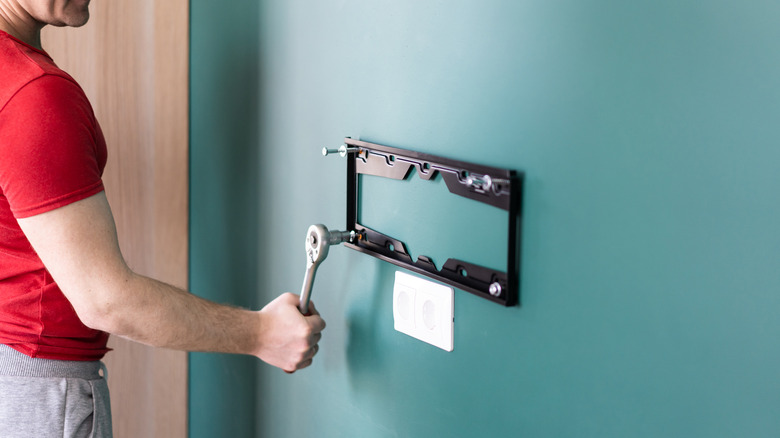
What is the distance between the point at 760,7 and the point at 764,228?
17cm

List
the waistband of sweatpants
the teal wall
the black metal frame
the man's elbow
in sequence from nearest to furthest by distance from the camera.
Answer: the teal wall, the black metal frame, the man's elbow, the waistband of sweatpants

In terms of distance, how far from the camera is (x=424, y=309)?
0.92 m

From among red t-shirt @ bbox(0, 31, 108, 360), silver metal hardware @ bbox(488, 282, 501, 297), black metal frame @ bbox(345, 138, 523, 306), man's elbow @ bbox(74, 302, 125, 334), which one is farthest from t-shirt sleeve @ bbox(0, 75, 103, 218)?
silver metal hardware @ bbox(488, 282, 501, 297)

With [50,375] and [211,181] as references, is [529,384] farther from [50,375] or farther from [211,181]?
[211,181]

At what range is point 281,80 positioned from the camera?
122cm

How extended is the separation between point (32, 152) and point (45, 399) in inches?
14.7

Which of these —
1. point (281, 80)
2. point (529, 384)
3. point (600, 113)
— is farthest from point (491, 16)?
point (281, 80)

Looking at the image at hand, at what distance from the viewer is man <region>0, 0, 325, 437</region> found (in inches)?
32.3

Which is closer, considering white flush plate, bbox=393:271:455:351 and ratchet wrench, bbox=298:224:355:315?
white flush plate, bbox=393:271:455:351

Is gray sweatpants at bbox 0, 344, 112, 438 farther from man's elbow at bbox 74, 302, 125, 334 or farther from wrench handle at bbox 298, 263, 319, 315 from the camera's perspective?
wrench handle at bbox 298, 263, 319, 315

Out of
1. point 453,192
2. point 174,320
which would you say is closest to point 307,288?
point 174,320

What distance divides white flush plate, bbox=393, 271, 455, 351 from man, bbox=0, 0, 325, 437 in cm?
15

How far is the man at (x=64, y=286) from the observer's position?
32.3 inches

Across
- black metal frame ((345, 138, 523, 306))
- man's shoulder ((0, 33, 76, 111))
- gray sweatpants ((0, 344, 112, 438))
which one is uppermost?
man's shoulder ((0, 33, 76, 111))
